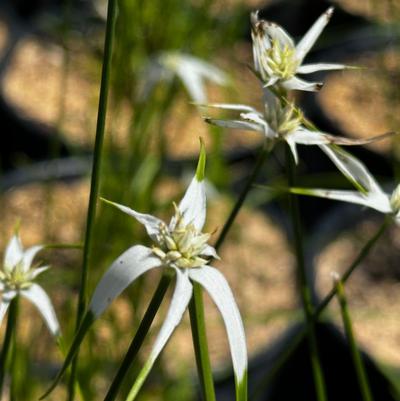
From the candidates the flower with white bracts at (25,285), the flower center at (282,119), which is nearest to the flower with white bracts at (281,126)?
the flower center at (282,119)

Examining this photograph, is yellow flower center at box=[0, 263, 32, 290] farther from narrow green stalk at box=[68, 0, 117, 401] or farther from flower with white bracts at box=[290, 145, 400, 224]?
flower with white bracts at box=[290, 145, 400, 224]

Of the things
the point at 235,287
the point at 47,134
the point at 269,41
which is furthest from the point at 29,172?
the point at 269,41

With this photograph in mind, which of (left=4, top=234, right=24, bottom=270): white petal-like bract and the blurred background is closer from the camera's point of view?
(left=4, top=234, right=24, bottom=270): white petal-like bract

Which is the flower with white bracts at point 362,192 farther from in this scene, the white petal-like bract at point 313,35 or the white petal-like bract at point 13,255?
the white petal-like bract at point 13,255

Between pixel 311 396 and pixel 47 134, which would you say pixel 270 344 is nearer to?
pixel 311 396

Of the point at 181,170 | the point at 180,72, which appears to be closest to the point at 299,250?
the point at 180,72

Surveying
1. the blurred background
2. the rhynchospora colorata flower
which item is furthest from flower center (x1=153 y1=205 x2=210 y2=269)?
the blurred background
